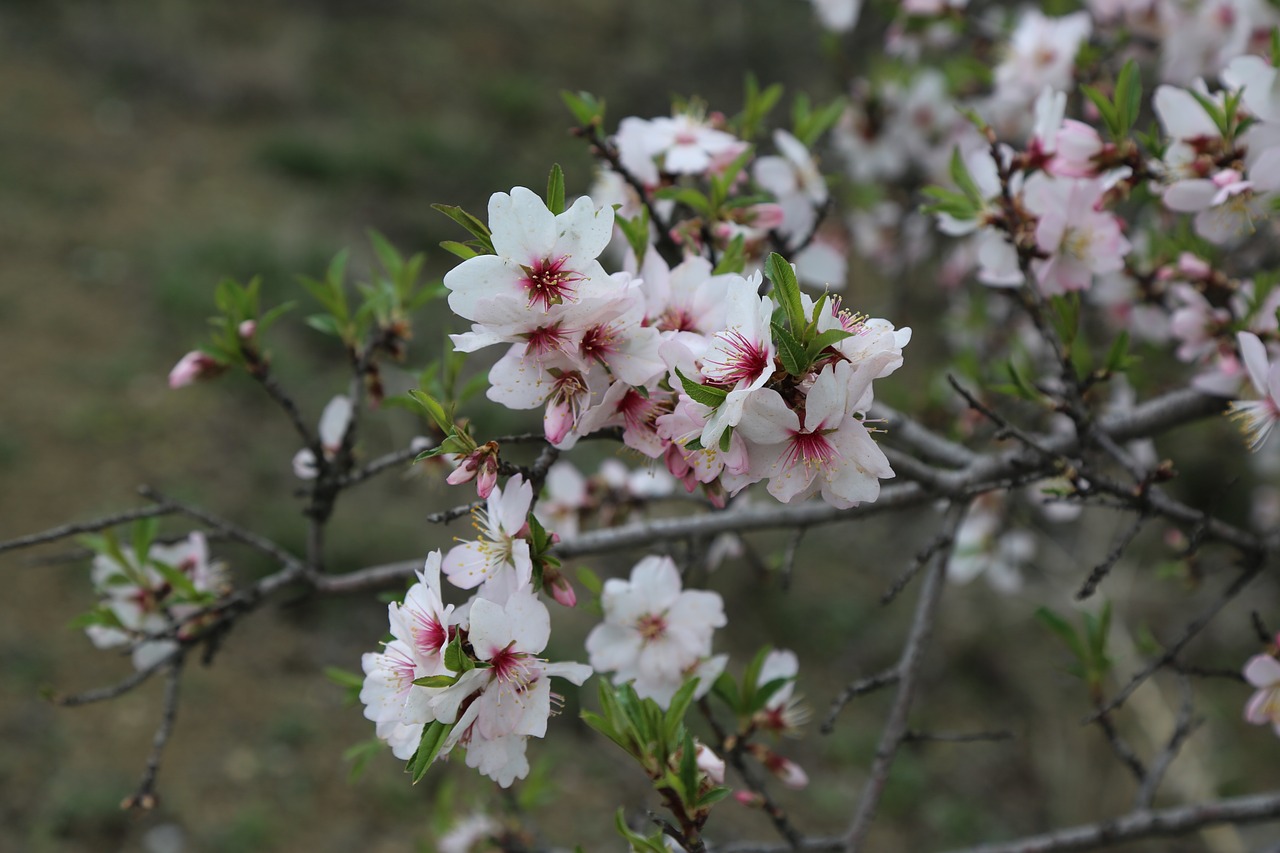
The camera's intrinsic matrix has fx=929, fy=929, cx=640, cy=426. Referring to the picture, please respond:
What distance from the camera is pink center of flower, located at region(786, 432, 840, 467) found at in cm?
75

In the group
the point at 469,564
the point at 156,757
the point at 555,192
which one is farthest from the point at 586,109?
the point at 156,757

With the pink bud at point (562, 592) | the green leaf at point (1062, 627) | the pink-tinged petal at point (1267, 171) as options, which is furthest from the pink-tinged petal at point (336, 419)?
the pink-tinged petal at point (1267, 171)

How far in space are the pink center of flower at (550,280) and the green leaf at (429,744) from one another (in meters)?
0.37

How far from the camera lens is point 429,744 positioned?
784 millimetres

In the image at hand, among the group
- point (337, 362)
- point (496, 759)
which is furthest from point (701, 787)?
point (337, 362)

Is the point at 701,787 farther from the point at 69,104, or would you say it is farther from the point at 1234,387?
the point at 69,104

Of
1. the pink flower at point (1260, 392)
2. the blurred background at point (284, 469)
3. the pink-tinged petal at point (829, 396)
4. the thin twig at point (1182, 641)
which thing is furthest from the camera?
the blurred background at point (284, 469)

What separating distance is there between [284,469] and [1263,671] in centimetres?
369

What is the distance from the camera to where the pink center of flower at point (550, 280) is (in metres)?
0.78

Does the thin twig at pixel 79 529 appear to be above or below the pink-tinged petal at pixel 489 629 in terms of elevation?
below

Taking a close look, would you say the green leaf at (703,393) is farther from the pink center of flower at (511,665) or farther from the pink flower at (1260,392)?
the pink flower at (1260,392)

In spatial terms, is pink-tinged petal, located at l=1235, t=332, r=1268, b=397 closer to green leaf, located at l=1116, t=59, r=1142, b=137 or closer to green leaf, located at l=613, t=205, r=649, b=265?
green leaf, located at l=1116, t=59, r=1142, b=137

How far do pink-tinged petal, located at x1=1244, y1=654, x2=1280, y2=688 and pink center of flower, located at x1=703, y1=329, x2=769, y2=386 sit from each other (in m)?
0.75

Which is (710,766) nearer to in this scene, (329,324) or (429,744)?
(429,744)
